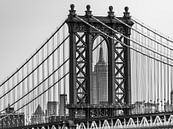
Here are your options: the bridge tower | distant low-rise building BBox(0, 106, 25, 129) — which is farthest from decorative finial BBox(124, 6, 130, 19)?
distant low-rise building BBox(0, 106, 25, 129)

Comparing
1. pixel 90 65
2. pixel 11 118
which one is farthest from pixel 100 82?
pixel 11 118

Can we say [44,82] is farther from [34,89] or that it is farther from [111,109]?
[111,109]

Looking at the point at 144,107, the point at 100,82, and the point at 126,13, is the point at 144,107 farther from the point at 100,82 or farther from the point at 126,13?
the point at 126,13

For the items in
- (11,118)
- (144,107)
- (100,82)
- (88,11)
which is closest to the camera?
(144,107)

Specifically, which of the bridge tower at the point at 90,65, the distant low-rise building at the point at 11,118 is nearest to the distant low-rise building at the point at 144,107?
the bridge tower at the point at 90,65

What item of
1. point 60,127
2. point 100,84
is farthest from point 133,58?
point 60,127

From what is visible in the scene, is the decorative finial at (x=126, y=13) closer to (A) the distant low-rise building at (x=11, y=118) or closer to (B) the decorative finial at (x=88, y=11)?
(B) the decorative finial at (x=88, y=11)
